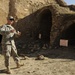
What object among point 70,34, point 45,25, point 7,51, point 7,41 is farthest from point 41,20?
point 7,51

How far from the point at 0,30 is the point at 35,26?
1030 cm

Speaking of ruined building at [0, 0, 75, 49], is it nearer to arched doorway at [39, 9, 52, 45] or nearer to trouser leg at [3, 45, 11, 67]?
arched doorway at [39, 9, 52, 45]

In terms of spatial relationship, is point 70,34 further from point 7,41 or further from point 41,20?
point 7,41

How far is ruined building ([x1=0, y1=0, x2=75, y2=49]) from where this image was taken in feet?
53.1

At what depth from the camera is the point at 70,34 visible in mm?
16781

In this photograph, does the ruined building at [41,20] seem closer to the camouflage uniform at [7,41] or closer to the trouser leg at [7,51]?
the camouflage uniform at [7,41]

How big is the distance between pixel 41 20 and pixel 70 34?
9.70 ft

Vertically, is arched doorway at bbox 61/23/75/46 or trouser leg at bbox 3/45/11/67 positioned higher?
arched doorway at bbox 61/23/75/46

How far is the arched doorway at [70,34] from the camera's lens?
1625cm

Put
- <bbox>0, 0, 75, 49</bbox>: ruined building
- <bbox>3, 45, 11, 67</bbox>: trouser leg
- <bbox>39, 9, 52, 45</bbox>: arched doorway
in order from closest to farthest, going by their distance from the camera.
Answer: <bbox>3, 45, 11, 67</bbox>: trouser leg → <bbox>0, 0, 75, 49</bbox>: ruined building → <bbox>39, 9, 52, 45</bbox>: arched doorway

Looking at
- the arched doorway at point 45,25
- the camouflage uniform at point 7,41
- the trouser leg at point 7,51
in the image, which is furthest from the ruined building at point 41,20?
the trouser leg at point 7,51

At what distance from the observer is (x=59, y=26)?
1617 centimetres

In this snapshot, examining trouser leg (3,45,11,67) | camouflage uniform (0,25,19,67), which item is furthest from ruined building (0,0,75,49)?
trouser leg (3,45,11,67)

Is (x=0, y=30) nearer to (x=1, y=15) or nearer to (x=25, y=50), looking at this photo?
(x=25, y=50)
